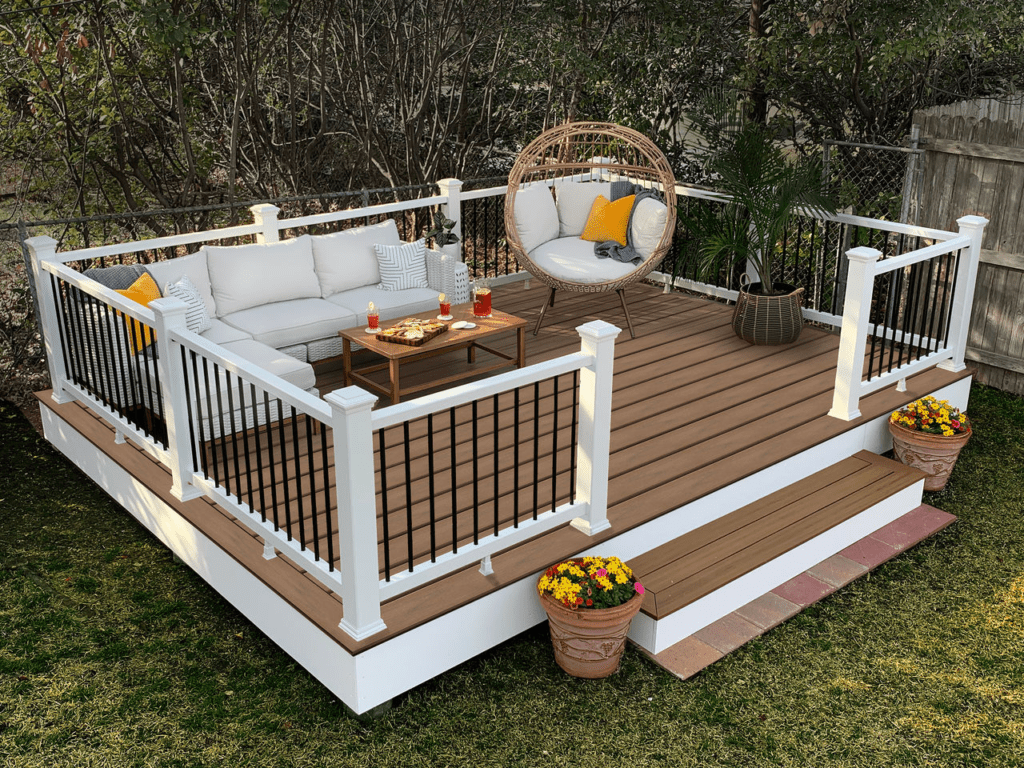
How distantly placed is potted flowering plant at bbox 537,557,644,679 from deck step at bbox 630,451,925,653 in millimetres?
211

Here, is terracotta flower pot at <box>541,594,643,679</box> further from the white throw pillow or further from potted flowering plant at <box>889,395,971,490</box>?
the white throw pillow

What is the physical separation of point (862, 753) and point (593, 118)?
6.97 meters

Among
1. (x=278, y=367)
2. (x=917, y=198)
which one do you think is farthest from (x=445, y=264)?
(x=917, y=198)

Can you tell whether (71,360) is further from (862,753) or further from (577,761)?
(862,753)

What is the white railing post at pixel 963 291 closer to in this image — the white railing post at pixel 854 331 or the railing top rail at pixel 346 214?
the white railing post at pixel 854 331

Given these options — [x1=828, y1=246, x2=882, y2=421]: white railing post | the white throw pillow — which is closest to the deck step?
[x1=828, y1=246, x2=882, y2=421]: white railing post

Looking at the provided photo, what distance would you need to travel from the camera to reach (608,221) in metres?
7.13

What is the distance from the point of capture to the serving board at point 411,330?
5.57m

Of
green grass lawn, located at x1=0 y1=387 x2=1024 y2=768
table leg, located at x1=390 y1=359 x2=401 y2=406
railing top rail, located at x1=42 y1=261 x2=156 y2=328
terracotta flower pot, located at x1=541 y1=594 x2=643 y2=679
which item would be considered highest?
railing top rail, located at x1=42 y1=261 x2=156 y2=328

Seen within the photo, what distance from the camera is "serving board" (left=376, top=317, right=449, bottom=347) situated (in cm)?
557

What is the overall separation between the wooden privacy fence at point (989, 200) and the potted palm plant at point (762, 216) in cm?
91

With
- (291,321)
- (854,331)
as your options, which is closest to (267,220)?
(291,321)

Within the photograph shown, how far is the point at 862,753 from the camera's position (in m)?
3.72

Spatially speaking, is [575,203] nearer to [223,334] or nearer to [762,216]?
[762,216]
